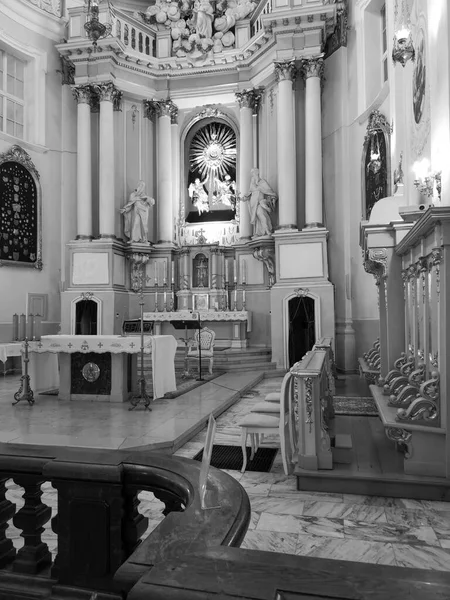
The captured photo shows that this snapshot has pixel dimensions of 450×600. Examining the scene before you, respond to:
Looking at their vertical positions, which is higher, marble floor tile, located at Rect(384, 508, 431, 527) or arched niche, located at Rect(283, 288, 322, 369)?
arched niche, located at Rect(283, 288, 322, 369)

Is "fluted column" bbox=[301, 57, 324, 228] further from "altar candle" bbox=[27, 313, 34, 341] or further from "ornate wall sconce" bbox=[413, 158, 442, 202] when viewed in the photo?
"altar candle" bbox=[27, 313, 34, 341]

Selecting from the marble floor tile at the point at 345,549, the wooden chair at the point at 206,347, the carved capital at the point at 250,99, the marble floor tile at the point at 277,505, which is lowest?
the marble floor tile at the point at 277,505

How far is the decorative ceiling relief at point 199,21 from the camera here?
43.7 feet

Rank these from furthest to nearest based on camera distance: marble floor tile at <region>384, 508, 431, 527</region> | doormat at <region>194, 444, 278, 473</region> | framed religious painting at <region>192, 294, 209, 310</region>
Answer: framed religious painting at <region>192, 294, 209, 310</region>
doormat at <region>194, 444, 278, 473</region>
marble floor tile at <region>384, 508, 431, 527</region>

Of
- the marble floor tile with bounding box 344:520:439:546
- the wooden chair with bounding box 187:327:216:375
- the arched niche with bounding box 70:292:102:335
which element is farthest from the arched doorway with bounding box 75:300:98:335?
the marble floor tile with bounding box 344:520:439:546

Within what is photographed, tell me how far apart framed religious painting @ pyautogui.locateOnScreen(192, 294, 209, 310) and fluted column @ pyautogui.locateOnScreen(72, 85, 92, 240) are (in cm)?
309

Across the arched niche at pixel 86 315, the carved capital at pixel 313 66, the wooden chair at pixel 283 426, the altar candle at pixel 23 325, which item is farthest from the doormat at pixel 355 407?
the carved capital at pixel 313 66

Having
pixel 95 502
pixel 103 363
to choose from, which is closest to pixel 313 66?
pixel 103 363

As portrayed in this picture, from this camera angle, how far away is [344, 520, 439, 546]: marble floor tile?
307cm

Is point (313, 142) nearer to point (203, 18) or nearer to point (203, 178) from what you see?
point (203, 178)

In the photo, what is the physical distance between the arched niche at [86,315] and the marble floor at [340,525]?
8.44 metres

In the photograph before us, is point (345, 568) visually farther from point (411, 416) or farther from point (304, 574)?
point (411, 416)

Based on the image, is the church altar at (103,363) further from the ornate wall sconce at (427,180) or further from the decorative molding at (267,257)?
the decorative molding at (267,257)

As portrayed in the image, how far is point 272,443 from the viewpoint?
558 centimetres
